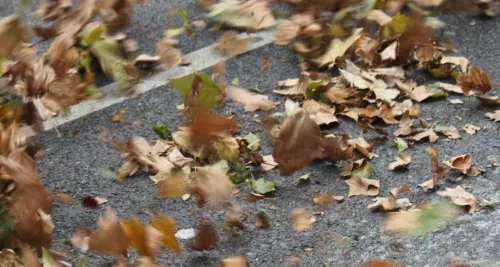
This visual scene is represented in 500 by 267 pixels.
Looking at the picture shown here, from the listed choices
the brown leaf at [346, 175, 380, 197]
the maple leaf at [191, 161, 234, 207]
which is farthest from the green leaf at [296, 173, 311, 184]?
the maple leaf at [191, 161, 234, 207]

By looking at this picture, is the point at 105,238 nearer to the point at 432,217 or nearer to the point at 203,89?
the point at 203,89

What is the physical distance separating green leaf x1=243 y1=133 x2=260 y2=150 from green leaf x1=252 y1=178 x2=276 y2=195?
0.69ft

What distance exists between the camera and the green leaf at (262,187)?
95.6 inches

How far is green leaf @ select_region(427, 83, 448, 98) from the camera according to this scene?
113 inches

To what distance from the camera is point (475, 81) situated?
2879 mm

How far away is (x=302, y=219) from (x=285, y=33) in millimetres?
1210

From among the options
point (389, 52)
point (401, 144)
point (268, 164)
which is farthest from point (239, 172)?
point (389, 52)

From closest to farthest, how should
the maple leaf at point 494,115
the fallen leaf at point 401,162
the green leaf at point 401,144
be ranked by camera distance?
the fallen leaf at point 401,162, the green leaf at point 401,144, the maple leaf at point 494,115

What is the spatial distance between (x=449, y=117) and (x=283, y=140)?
726 mm

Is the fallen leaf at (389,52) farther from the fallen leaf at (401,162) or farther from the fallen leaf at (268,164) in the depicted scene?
the fallen leaf at (268,164)

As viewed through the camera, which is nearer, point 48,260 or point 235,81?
point 48,260

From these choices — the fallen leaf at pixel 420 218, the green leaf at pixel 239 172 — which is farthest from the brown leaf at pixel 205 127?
the fallen leaf at pixel 420 218

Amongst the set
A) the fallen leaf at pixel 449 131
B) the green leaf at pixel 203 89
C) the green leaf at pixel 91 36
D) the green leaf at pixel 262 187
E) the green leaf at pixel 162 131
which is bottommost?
the fallen leaf at pixel 449 131

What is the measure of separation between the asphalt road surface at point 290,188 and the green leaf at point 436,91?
34 millimetres
